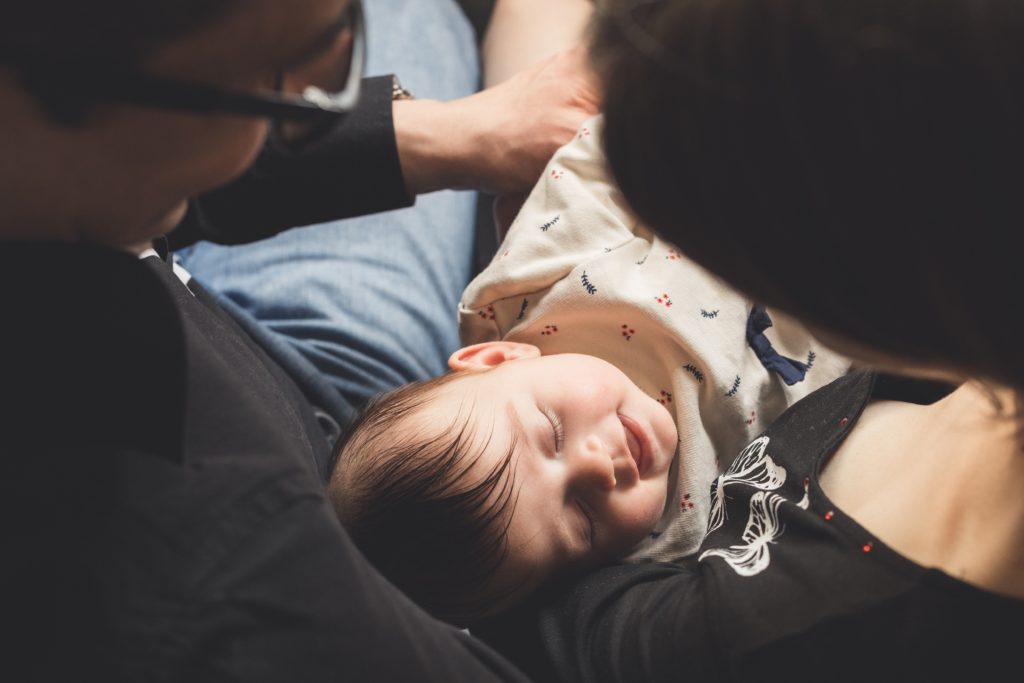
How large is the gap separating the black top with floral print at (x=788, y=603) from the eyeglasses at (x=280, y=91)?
19.9 inches

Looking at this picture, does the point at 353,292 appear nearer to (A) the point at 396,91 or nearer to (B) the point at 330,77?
(A) the point at 396,91

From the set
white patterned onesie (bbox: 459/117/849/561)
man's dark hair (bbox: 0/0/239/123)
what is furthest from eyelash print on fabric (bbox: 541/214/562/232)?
man's dark hair (bbox: 0/0/239/123)

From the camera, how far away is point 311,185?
105 centimetres

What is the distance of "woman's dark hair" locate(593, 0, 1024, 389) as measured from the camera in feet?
1.18

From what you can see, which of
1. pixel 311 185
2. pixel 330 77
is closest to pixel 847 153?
pixel 330 77

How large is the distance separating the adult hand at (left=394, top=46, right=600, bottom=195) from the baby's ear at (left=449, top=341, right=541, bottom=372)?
244mm

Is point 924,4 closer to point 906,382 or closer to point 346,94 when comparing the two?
point 346,94

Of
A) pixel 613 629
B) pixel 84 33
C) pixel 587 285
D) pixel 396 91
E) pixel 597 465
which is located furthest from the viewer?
pixel 396 91

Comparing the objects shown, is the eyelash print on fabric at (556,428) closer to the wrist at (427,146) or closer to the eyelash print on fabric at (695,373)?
the eyelash print on fabric at (695,373)

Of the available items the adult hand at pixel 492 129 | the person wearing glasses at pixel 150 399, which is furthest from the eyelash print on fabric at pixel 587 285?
the person wearing glasses at pixel 150 399

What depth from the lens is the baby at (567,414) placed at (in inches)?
34.8

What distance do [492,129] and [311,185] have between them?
0.84 ft

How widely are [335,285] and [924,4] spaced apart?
94cm

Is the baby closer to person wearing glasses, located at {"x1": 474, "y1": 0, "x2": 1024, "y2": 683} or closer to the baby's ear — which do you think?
the baby's ear
